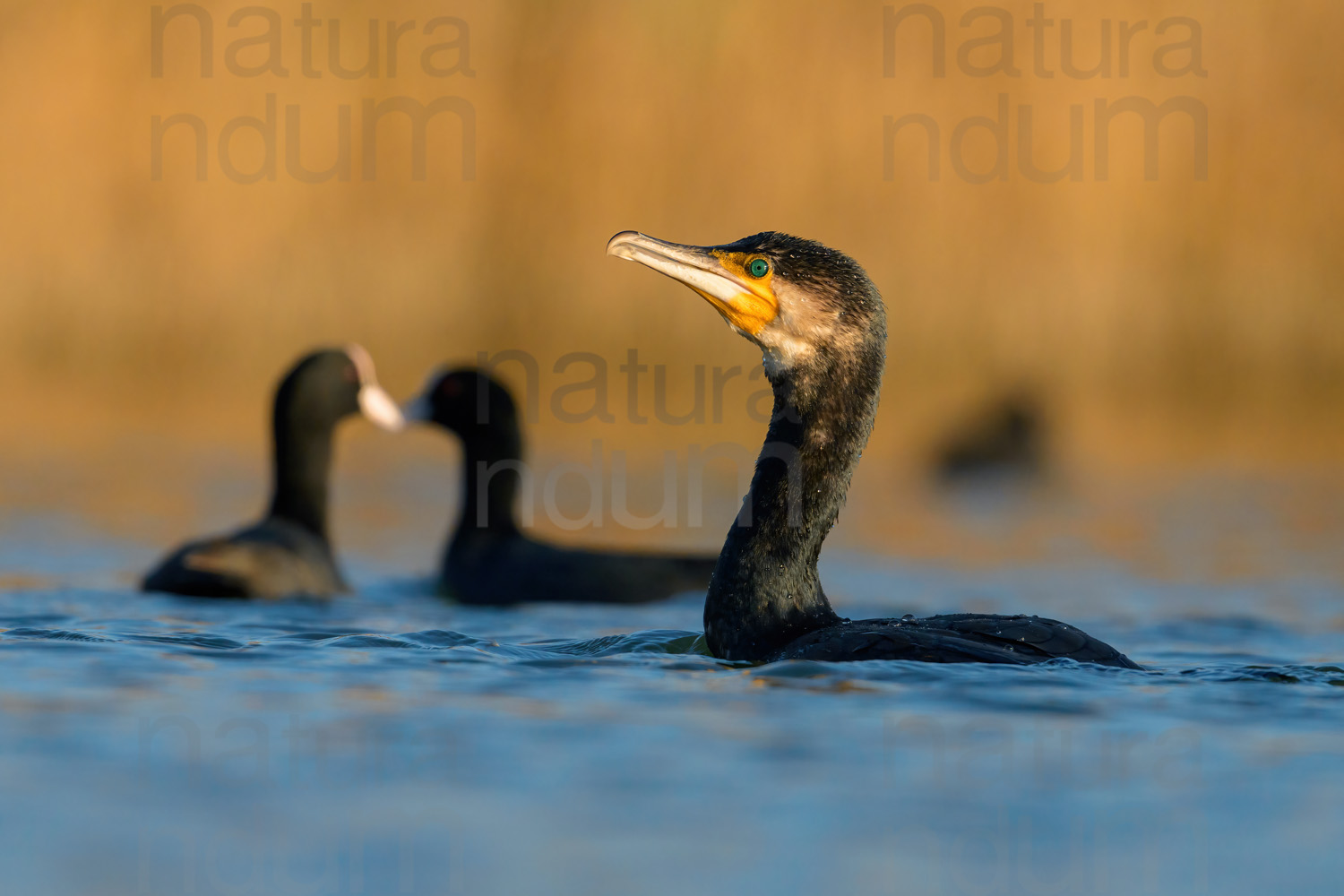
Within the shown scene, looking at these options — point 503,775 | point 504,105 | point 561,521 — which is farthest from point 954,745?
point 504,105

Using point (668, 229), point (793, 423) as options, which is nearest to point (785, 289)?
point (793, 423)

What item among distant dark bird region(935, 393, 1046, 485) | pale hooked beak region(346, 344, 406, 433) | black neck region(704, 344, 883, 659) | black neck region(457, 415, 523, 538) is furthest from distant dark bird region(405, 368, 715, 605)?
distant dark bird region(935, 393, 1046, 485)

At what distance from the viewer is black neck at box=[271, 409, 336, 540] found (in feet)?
27.2

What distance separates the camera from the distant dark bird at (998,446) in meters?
14.2

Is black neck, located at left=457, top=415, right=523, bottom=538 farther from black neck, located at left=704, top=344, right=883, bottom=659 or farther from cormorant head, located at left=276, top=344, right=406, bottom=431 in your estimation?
black neck, located at left=704, top=344, right=883, bottom=659

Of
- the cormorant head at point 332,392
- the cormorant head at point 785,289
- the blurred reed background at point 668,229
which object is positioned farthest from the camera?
the blurred reed background at point 668,229

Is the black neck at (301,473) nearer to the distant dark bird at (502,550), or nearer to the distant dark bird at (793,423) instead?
the distant dark bird at (502,550)

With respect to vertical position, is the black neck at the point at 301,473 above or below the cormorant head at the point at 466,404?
below

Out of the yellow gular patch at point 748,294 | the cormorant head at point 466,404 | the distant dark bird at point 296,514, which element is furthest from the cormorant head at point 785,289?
the cormorant head at point 466,404

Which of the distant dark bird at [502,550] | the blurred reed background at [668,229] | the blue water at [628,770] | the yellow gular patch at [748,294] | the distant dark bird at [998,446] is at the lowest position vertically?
the blue water at [628,770]

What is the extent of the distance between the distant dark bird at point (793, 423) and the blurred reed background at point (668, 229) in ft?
31.8

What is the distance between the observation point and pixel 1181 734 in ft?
13.7

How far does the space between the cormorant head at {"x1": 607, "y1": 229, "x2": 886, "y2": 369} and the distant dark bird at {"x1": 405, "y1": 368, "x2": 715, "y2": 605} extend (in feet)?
9.24

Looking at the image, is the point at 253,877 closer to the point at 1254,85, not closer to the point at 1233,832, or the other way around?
the point at 1233,832
